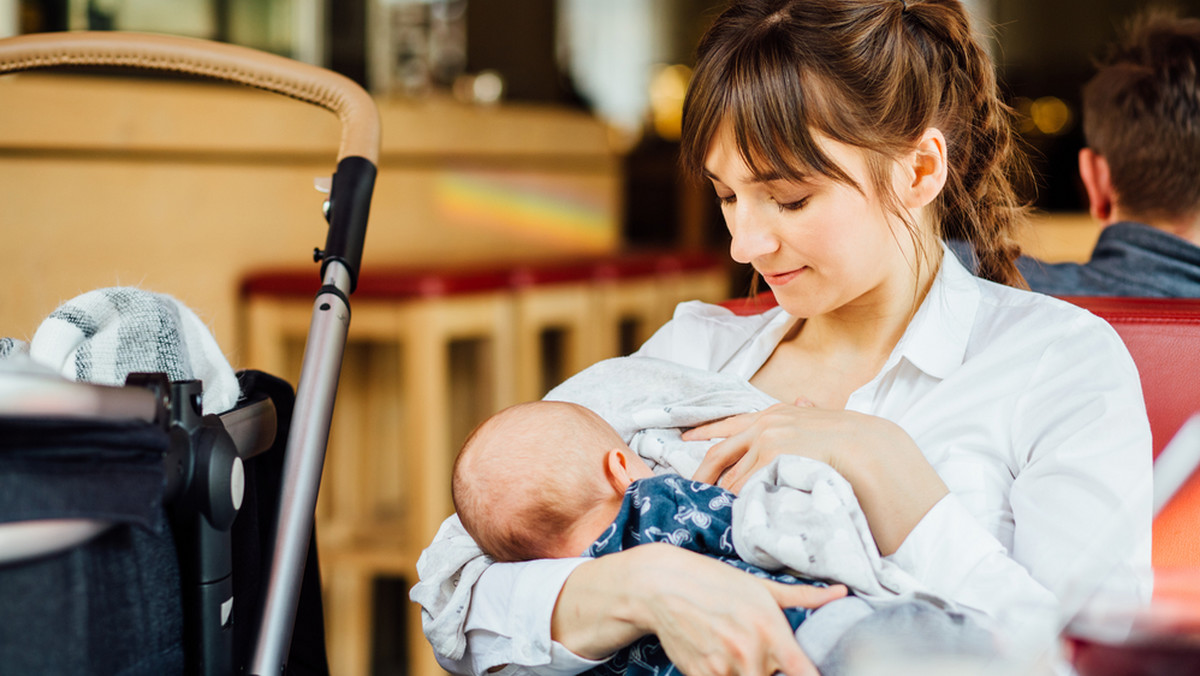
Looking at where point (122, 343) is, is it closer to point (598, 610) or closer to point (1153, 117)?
point (598, 610)

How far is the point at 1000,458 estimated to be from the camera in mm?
1104

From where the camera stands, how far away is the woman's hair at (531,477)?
42.4 inches

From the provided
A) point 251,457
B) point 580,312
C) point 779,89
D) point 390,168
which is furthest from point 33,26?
point 779,89

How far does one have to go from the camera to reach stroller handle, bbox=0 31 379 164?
3.90ft

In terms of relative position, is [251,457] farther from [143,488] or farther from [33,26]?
[33,26]

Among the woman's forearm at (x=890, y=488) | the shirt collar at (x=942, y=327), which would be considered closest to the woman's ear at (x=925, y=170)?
the shirt collar at (x=942, y=327)

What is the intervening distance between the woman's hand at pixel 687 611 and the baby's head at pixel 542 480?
9 cm

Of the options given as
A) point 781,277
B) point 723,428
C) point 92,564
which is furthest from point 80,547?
point 781,277

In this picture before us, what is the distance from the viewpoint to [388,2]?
4.12 m

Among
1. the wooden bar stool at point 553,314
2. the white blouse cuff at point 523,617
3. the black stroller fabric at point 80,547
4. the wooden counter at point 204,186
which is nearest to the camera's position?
the black stroller fabric at point 80,547

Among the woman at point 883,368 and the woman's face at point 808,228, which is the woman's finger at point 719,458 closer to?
the woman at point 883,368

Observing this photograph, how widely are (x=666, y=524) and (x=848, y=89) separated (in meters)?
0.50

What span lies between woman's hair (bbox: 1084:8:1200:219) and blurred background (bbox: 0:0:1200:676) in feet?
0.52

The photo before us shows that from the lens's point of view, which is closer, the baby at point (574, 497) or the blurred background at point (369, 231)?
the baby at point (574, 497)
